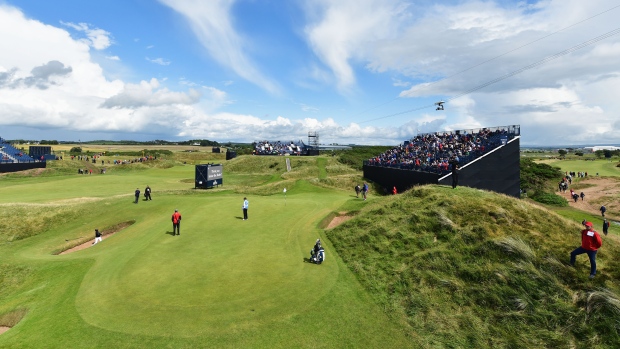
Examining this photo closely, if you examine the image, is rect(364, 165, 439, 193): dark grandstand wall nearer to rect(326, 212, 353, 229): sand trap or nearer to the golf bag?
rect(326, 212, 353, 229): sand trap

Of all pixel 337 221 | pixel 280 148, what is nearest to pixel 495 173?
pixel 337 221

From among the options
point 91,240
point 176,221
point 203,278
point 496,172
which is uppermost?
point 496,172

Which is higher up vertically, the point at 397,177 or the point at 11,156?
the point at 11,156

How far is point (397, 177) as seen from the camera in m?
44.1

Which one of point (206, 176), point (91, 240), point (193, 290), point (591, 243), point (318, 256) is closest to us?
point (591, 243)

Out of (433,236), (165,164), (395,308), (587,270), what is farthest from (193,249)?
(165,164)

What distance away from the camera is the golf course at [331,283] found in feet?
37.0

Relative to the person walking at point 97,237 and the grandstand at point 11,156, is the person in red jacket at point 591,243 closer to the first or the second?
the person walking at point 97,237

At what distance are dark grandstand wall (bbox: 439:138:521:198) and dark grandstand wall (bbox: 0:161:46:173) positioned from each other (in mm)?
82905

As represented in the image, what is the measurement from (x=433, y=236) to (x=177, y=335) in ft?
47.7

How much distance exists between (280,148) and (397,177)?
6397cm

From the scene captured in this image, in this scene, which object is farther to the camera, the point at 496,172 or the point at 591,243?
the point at 496,172

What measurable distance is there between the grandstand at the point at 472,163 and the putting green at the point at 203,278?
17.8m

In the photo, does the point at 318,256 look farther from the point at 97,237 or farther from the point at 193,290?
the point at 97,237
